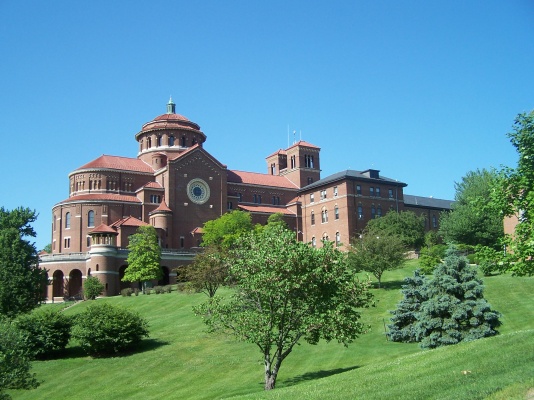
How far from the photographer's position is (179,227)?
284 feet

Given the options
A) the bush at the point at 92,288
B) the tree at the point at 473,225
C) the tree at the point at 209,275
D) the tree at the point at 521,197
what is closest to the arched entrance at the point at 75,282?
the bush at the point at 92,288

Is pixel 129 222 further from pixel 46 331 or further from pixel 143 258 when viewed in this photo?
pixel 46 331

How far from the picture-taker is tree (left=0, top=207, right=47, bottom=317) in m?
58.8

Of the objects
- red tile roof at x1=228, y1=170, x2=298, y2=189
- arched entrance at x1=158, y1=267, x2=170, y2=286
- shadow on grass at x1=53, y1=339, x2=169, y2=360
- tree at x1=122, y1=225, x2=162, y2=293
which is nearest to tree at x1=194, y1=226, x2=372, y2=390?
shadow on grass at x1=53, y1=339, x2=169, y2=360

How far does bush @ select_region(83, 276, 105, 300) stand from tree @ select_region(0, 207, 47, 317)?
690cm

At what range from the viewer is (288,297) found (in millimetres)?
27141

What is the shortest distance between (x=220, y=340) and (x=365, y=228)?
165 feet

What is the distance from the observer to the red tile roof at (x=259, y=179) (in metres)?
99.9

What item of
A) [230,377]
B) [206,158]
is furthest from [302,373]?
[206,158]

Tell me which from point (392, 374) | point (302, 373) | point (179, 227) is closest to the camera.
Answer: point (392, 374)

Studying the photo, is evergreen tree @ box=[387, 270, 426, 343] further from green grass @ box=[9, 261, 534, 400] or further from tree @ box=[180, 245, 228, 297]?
tree @ box=[180, 245, 228, 297]

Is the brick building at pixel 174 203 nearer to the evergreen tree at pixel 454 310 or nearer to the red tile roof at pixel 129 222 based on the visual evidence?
the red tile roof at pixel 129 222

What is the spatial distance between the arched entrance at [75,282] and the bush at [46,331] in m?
36.6

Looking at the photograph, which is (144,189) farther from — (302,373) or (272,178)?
(302,373)
